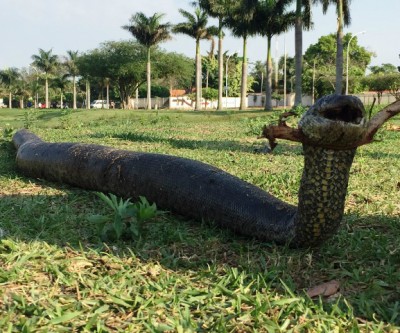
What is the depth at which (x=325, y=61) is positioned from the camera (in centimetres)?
6425

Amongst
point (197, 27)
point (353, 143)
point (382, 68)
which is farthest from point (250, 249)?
point (382, 68)

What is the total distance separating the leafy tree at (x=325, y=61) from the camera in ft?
184

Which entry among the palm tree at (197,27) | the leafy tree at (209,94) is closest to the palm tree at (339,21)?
the palm tree at (197,27)

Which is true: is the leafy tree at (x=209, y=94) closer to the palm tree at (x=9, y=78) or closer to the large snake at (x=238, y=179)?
the palm tree at (x=9, y=78)

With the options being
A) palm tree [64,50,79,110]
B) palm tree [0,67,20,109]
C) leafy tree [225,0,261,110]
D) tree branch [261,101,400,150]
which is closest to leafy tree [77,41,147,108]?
palm tree [64,50,79,110]

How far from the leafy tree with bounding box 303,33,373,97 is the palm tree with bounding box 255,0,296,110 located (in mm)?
22400

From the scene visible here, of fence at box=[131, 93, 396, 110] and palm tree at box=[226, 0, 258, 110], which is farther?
fence at box=[131, 93, 396, 110]

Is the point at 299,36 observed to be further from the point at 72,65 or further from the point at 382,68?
the point at 382,68

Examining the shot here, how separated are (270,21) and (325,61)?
3448cm

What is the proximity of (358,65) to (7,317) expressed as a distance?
69.4 m

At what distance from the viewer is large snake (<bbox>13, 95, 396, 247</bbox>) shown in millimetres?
1983

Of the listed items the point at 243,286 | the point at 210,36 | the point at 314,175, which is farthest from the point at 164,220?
the point at 210,36

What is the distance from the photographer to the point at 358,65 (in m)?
65.9

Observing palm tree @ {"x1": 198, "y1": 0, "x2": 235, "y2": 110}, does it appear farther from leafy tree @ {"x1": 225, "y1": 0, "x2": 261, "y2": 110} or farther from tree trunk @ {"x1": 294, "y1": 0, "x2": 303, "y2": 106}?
tree trunk @ {"x1": 294, "y1": 0, "x2": 303, "y2": 106}
